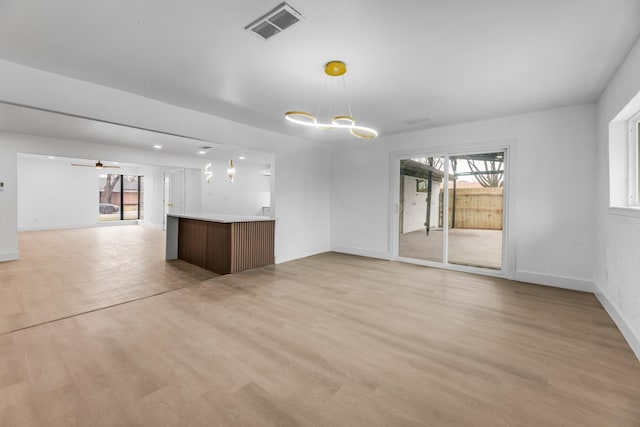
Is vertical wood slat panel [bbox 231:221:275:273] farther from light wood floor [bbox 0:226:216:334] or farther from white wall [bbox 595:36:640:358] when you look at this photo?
white wall [bbox 595:36:640:358]

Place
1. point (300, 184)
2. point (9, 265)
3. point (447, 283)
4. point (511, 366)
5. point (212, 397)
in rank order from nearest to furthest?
point (212, 397) < point (511, 366) < point (447, 283) < point (9, 265) < point (300, 184)

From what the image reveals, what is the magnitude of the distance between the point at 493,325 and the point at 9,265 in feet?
25.3

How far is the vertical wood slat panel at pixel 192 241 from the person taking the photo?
17.0 feet

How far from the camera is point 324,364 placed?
2.11 m

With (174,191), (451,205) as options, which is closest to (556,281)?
(451,205)

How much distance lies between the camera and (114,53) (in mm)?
2582

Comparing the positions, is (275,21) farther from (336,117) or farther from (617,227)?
(617,227)

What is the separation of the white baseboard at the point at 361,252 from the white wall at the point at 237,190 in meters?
4.77

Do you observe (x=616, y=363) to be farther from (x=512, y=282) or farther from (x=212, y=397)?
(x=212, y=397)

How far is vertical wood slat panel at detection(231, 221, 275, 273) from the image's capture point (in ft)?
15.4

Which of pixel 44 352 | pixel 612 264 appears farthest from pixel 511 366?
pixel 44 352

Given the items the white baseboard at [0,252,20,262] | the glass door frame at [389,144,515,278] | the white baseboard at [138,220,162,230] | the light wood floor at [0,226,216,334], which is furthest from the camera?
the white baseboard at [138,220,162,230]

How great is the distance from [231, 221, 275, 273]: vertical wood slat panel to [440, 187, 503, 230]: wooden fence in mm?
3467

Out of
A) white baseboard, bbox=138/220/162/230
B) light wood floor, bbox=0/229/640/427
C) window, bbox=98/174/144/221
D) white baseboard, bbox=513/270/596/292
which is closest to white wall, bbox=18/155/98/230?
white baseboard, bbox=138/220/162/230
